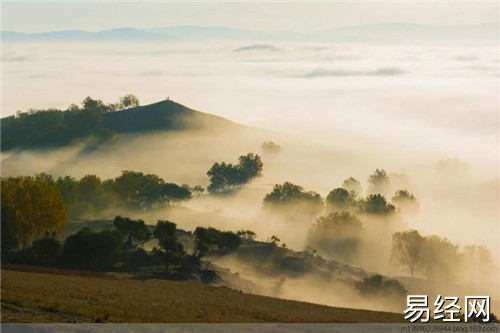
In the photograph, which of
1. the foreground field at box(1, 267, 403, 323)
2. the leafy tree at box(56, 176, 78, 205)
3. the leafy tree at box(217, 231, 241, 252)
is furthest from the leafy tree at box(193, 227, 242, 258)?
the leafy tree at box(56, 176, 78, 205)

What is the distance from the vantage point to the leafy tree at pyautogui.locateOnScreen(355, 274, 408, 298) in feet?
438

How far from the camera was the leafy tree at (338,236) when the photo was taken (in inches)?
7357

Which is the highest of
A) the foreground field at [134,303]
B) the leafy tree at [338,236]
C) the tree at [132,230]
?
the leafy tree at [338,236]

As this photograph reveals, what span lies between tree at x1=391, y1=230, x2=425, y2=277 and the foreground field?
88.3 m

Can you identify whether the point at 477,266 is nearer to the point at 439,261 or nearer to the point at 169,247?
the point at 439,261

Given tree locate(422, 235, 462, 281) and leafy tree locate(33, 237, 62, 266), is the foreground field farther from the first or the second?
tree locate(422, 235, 462, 281)

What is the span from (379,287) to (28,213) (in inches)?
2284

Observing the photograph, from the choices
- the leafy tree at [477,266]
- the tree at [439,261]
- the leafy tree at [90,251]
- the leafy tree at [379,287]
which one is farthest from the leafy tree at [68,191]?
the leafy tree at [477,266]

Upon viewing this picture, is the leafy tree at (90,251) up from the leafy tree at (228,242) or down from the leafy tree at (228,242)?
down

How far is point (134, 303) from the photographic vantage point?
78.8 metres

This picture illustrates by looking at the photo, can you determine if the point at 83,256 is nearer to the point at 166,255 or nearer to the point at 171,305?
the point at 166,255

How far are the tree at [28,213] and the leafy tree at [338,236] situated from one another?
74.8 meters

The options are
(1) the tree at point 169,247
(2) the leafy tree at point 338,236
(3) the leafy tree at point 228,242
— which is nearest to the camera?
(1) the tree at point 169,247

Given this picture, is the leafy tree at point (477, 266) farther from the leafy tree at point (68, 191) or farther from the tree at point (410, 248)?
the leafy tree at point (68, 191)
